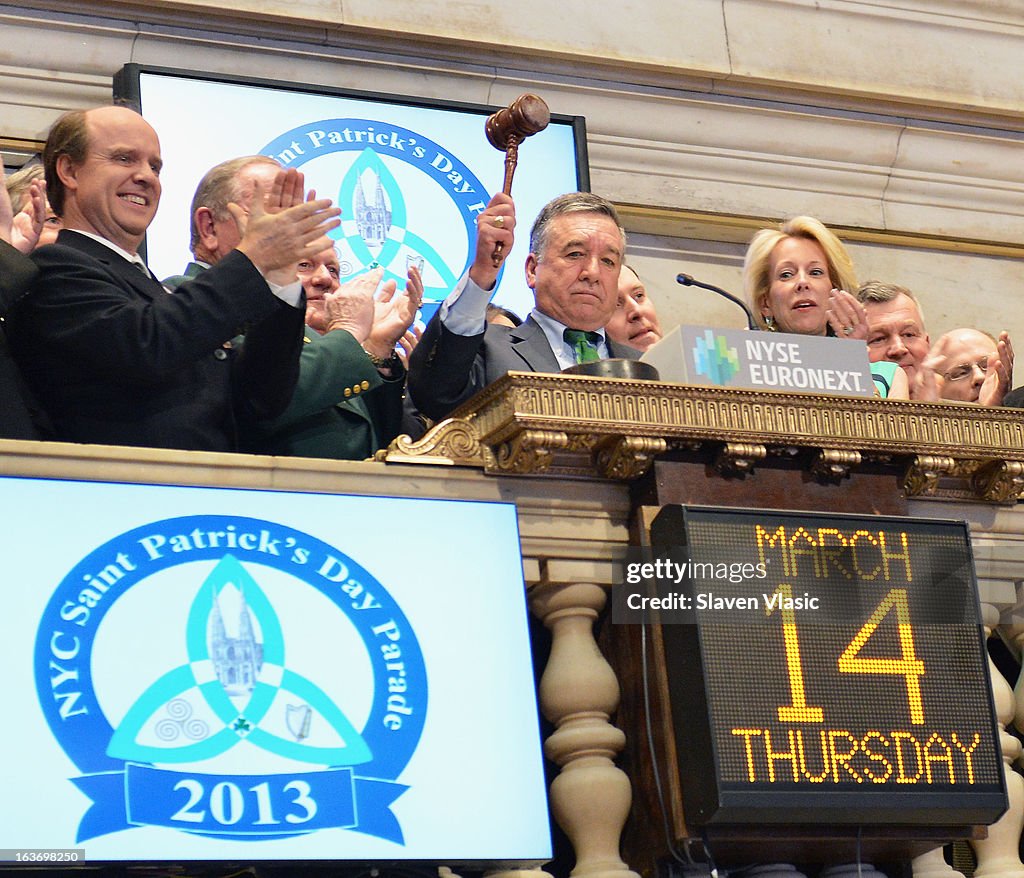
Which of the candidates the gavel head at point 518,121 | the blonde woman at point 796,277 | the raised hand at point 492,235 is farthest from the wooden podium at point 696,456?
the blonde woman at point 796,277

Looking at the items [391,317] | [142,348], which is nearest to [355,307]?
[391,317]

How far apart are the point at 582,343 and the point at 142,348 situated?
1.18m

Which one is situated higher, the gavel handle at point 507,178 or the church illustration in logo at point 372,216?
the church illustration in logo at point 372,216

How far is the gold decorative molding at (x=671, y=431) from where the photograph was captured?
316cm

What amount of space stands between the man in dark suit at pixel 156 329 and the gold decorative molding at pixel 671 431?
325 millimetres

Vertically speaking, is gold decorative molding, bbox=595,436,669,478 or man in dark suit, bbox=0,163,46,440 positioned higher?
man in dark suit, bbox=0,163,46,440

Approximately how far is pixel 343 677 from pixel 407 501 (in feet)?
1.13

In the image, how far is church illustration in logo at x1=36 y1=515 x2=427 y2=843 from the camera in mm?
2689

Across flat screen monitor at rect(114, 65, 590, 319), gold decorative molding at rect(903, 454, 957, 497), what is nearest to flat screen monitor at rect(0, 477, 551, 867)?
gold decorative molding at rect(903, 454, 957, 497)

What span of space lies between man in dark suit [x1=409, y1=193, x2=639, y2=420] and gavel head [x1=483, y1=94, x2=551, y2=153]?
0.21 m

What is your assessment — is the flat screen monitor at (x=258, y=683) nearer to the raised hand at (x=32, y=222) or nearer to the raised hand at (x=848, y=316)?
the raised hand at (x=32, y=222)

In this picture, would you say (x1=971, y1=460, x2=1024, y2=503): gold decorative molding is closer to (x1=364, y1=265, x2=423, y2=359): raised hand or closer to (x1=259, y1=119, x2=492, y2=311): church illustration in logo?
(x1=364, y1=265, x2=423, y2=359): raised hand

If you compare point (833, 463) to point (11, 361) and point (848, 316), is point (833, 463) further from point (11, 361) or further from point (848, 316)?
point (11, 361)

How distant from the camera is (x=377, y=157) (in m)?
6.33
